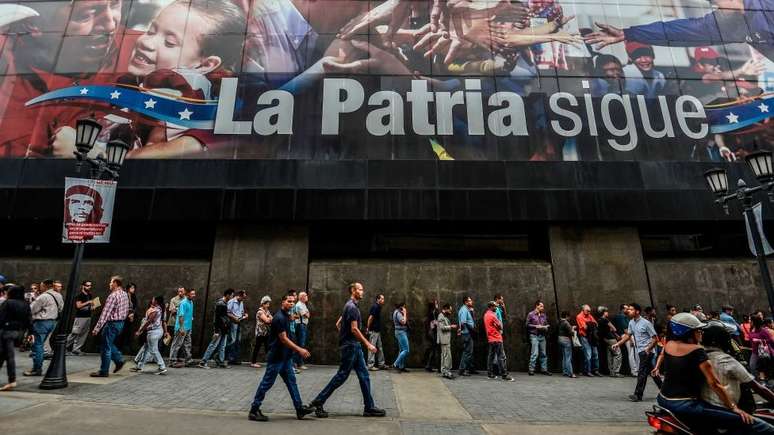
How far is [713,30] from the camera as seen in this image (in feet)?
53.8

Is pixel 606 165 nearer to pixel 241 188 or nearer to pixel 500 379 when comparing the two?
pixel 500 379

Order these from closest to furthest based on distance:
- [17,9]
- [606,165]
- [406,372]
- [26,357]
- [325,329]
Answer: [26,357]
[406,372]
[325,329]
[606,165]
[17,9]

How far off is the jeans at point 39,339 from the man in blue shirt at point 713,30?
20.0m

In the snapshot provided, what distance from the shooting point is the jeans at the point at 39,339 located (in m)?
7.73

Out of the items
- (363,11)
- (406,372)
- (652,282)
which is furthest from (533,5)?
(406,372)

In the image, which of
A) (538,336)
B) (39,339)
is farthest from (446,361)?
(39,339)

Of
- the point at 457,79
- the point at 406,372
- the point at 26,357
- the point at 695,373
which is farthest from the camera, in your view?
the point at 457,79

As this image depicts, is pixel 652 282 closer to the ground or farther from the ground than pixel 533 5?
closer to the ground

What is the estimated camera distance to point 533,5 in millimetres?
16594

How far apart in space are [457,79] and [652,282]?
10.0 metres

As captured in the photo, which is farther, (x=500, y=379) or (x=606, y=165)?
(x=606, y=165)

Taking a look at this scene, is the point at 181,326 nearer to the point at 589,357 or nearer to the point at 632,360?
the point at 589,357

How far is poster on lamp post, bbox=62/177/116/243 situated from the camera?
764 centimetres

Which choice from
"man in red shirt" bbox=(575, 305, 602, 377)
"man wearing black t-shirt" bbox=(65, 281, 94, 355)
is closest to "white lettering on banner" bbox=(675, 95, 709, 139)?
"man in red shirt" bbox=(575, 305, 602, 377)
